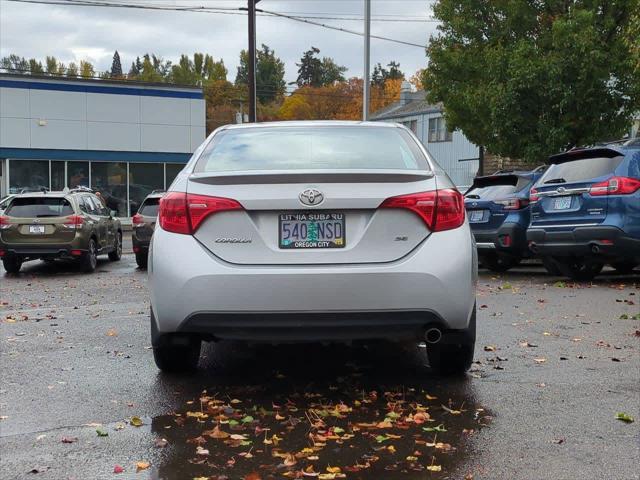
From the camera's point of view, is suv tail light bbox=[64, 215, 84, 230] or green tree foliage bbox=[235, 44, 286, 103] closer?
suv tail light bbox=[64, 215, 84, 230]

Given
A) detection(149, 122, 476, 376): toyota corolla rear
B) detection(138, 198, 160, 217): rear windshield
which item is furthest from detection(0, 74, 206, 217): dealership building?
detection(149, 122, 476, 376): toyota corolla rear

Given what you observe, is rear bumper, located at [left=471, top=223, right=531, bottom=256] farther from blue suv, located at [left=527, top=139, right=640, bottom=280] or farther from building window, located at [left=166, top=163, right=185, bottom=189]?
building window, located at [left=166, top=163, right=185, bottom=189]

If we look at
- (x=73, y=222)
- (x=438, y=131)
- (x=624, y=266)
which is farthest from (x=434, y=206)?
(x=438, y=131)

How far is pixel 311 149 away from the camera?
198 inches

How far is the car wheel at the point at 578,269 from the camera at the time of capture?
11.3m

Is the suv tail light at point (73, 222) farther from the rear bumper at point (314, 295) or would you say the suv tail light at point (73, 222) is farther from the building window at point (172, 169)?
the building window at point (172, 169)

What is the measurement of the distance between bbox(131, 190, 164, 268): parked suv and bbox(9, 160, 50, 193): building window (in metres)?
17.8

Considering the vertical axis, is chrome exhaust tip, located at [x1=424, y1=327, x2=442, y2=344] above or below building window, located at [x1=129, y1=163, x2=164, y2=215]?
below

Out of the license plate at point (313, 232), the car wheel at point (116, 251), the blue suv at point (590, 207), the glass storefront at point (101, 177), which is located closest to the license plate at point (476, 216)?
the blue suv at point (590, 207)

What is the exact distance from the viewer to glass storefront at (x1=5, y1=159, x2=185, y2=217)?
32.1 metres

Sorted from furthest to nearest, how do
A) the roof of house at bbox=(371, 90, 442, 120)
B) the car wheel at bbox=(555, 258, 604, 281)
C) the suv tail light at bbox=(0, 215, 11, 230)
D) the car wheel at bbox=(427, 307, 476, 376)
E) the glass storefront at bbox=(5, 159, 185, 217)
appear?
the roof of house at bbox=(371, 90, 442, 120), the glass storefront at bbox=(5, 159, 185, 217), the suv tail light at bbox=(0, 215, 11, 230), the car wheel at bbox=(555, 258, 604, 281), the car wheel at bbox=(427, 307, 476, 376)

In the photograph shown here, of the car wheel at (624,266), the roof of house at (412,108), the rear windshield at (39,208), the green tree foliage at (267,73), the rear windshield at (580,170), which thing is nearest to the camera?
the rear windshield at (580,170)

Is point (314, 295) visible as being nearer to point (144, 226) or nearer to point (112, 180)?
point (144, 226)

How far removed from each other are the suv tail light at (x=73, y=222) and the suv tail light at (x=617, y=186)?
9526mm
